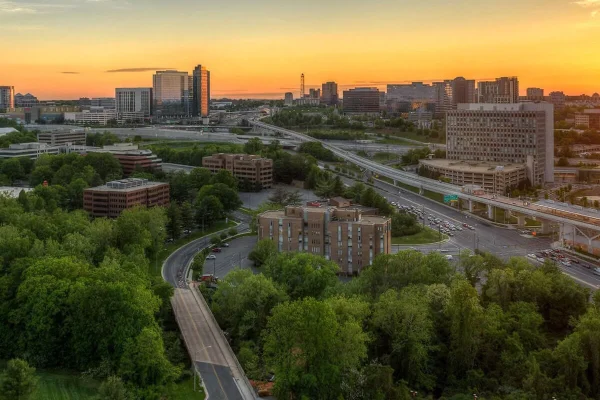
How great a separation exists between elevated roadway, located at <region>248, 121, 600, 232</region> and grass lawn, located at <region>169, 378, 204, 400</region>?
14303mm

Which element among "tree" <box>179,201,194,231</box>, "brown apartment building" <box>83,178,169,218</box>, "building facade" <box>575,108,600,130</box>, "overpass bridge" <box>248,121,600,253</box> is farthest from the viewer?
"building facade" <box>575,108,600,130</box>

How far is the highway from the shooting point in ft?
35.4

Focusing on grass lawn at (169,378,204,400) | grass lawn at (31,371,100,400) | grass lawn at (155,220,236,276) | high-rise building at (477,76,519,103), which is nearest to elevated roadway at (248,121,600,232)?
grass lawn at (155,220,236,276)

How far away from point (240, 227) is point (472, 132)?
58.4 feet

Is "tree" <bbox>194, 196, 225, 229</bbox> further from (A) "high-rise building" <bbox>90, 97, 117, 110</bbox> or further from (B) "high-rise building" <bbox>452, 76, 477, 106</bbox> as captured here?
(A) "high-rise building" <bbox>90, 97, 117, 110</bbox>

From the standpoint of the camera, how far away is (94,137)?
1966 inches

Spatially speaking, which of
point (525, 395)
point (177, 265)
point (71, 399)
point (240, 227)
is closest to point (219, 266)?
point (177, 265)

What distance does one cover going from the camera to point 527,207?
24.6 metres

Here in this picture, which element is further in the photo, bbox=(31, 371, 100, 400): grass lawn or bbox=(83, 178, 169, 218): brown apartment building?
bbox=(83, 178, 169, 218): brown apartment building

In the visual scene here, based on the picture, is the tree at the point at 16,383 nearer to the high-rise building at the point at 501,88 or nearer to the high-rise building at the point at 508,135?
the high-rise building at the point at 508,135

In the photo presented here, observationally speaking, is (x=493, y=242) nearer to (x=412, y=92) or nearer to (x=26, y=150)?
(x=26, y=150)

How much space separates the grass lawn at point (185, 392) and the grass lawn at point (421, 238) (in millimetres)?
12531

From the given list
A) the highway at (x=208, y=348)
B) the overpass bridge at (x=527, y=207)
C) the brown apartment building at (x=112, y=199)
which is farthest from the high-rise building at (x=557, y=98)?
the highway at (x=208, y=348)

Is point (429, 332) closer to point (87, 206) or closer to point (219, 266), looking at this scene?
point (219, 266)
